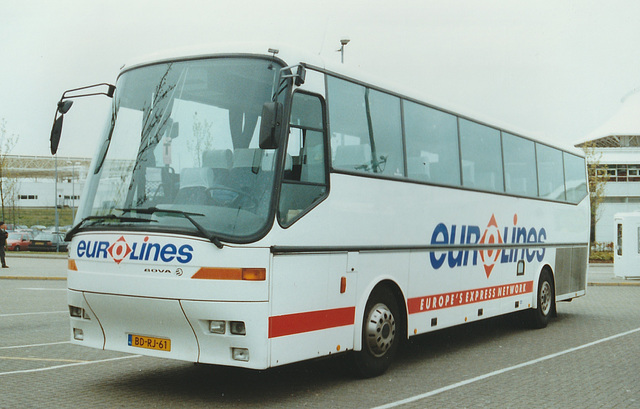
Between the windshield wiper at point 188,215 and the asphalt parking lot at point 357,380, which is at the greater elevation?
the windshield wiper at point 188,215

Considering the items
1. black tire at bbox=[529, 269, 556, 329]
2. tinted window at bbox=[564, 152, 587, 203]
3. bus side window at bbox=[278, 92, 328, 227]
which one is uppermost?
tinted window at bbox=[564, 152, 587, 203]

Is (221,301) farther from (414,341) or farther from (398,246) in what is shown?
(414,341)

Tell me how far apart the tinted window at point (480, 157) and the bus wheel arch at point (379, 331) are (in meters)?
2.82

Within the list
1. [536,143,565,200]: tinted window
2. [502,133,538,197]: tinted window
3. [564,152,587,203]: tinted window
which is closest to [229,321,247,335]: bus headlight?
[502,133,538,197]: tinted window

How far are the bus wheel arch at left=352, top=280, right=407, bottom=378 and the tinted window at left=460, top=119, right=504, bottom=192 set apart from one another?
282 cm

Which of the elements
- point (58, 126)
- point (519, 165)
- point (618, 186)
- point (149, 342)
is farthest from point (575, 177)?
point (618, 186)

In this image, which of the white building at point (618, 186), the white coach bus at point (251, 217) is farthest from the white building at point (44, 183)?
the white coach bus at point (251, 217)

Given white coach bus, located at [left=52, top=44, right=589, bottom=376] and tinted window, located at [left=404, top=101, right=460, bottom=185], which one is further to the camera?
tinted window, located at [left=404, top=101, right=460, bottom=185]

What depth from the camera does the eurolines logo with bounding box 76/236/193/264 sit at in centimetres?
687

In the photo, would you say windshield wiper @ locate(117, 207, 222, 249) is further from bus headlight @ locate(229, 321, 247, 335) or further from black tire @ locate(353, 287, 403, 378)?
black tire @ locate(353, 287, 403, 378)

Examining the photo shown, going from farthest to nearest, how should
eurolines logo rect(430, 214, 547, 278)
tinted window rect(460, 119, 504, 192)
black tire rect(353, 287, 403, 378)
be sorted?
tinted window rect(460, 119, 504, 192) < eurolines logo rect(430, 214, 547, 278) < black tire rect(353, 287, 403, 378)

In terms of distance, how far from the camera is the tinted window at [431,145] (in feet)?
32.3

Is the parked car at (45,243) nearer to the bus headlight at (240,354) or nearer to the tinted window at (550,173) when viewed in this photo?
the tinted window at (550,173)

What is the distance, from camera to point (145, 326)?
7.19 metres
